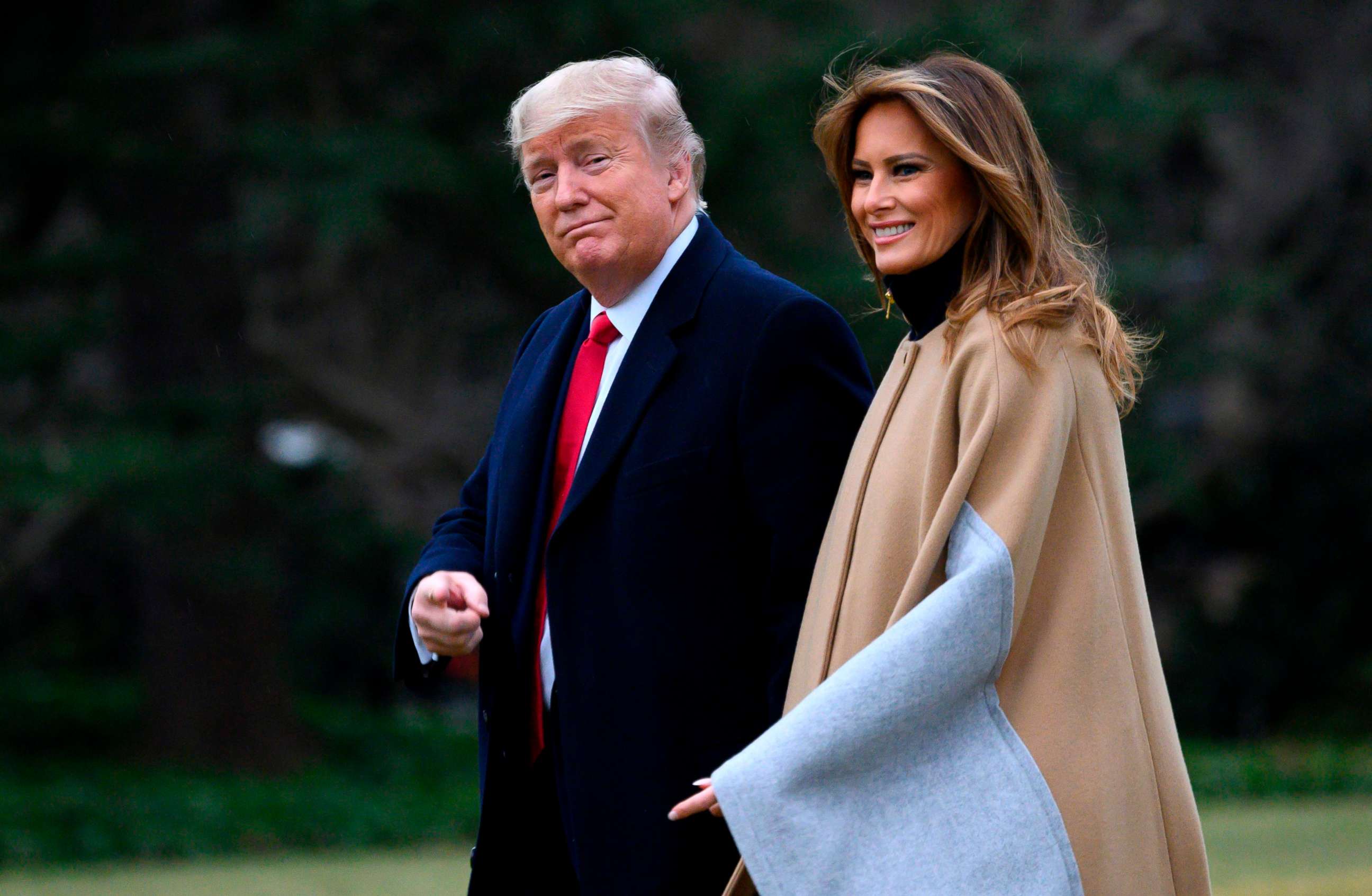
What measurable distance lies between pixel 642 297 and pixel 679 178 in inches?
8.7

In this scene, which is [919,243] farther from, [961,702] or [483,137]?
[483,137]

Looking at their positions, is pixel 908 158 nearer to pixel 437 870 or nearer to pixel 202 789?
pixel 437 870

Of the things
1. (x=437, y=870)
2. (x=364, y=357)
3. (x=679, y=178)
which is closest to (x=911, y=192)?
(x=679, y=178)

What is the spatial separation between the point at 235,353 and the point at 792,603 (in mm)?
9821

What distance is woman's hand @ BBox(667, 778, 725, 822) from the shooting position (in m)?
2.51

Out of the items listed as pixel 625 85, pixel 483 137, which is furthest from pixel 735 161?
pixel 625 85

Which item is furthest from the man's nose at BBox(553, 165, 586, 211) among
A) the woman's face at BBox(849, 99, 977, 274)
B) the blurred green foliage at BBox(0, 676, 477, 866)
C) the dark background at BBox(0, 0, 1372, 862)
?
the blurred green foliage at BBox(0, 676, 477, 866)

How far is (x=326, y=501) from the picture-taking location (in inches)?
478

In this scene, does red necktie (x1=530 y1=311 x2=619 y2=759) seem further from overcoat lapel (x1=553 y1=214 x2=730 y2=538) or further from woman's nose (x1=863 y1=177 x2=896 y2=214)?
woman's nose (x1=863 y1=177 x2=896 y2=214)

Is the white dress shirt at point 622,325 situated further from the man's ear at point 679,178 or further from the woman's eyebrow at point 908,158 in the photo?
→ the woman's eyebrow at point 908,158

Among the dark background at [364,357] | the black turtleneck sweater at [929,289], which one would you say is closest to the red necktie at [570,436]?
the black turtleneck sweater at [929,289]

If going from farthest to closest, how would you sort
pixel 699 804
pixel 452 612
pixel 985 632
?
1. pixel 452 612
2. pixel 699 804
3. pixel 985 632

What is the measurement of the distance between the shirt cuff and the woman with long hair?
2.38 ft

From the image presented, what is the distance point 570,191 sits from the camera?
288 centimetres
